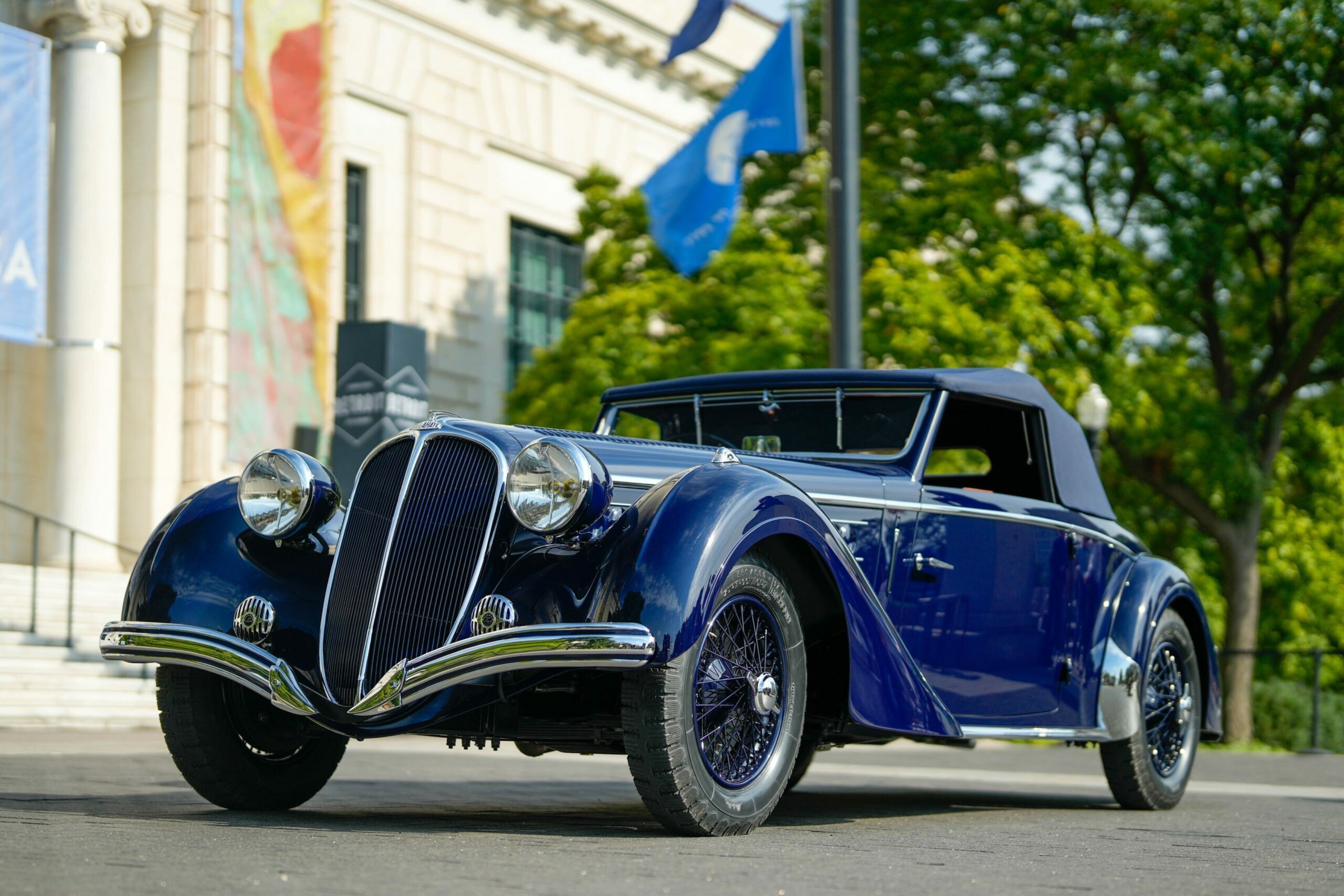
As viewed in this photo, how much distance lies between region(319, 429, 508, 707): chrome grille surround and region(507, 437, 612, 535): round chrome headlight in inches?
4.9

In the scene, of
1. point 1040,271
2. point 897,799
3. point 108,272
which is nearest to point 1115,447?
point 1040,271

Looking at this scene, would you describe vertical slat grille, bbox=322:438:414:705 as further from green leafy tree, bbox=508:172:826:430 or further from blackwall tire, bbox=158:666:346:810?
green leafy tree, bbox=508:172:826:430

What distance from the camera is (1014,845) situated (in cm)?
557

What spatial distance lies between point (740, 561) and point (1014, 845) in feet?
4.17

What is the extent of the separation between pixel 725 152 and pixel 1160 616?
7.72 meters

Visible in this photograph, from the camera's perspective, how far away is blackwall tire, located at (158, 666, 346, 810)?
6.01 metres

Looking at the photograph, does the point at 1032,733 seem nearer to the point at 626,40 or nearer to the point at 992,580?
the point at 992,580

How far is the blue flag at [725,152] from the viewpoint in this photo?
1441cm

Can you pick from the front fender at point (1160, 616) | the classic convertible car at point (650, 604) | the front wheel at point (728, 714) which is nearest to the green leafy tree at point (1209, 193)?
the front fender at point (1160, 616)

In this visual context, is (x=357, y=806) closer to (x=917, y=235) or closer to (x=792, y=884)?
(x=792, y=884)

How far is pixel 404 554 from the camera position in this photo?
18.1 feet

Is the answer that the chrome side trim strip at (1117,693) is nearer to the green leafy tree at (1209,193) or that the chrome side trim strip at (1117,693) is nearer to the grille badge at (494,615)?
the grille badge at (494,615)

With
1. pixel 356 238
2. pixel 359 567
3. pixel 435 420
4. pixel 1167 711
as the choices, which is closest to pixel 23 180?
pixel 356 238

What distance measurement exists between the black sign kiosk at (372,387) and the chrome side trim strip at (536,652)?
29.7ft
